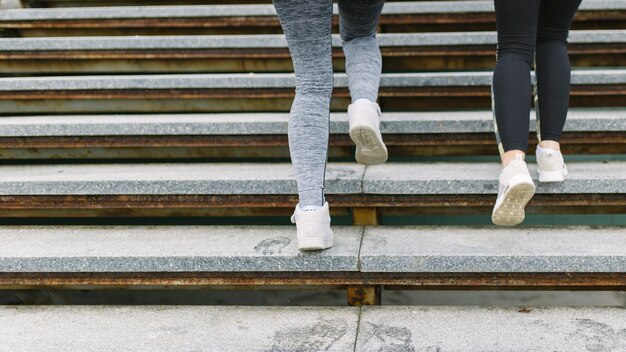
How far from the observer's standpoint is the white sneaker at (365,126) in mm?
1651

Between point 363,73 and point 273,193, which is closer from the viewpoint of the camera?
point 363,73

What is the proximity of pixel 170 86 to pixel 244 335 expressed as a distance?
1.41 metres

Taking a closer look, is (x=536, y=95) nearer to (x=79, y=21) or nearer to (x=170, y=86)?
(x=170, y=86)

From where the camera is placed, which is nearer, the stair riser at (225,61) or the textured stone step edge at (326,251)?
the textured stone step edge at (326,251)

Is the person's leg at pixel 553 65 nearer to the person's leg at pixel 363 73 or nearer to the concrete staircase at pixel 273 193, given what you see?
the concrete staircase at pixel 273 193

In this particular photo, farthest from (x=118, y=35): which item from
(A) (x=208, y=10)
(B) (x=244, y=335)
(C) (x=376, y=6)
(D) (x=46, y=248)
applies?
(B) (x=244, y=335)

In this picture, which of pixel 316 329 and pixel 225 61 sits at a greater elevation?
pixel 225 61

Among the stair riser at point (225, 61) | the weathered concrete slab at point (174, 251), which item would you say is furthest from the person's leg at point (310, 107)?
the stair riser at point (225, 61)

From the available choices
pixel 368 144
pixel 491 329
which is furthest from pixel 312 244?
pixel 491 329

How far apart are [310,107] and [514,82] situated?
0.62 m

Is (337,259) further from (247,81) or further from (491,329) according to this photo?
(247,81)

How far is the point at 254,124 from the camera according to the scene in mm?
2250

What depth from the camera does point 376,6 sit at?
1.72m

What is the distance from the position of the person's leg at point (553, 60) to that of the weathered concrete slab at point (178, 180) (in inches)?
A: 27.4
